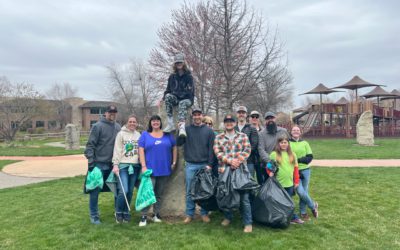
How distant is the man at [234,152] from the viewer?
443cm

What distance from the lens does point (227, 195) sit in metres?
4.26

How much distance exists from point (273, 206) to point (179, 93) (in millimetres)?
2251

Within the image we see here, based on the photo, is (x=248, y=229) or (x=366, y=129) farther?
(x=366, y=129)

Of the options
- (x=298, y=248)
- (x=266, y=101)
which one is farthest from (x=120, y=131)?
(x=266, y=101)

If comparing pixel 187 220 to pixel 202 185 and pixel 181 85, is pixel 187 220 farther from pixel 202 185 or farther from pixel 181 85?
pixel 181 85

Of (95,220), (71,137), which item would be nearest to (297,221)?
(95,220)

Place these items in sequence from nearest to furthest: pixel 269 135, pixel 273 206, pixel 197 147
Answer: pixel 273 206 < pixel 197 147 < pixel 269 135

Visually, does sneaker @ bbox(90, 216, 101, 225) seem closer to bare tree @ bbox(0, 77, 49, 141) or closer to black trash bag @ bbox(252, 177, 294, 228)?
black trash bag @ bbox(252, 177, 294, 228)

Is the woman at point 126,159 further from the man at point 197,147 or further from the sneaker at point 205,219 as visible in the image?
the sneaker at point 205,219

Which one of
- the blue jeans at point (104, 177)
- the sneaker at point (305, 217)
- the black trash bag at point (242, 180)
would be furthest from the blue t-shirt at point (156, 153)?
the sneaker at point (305, 217)

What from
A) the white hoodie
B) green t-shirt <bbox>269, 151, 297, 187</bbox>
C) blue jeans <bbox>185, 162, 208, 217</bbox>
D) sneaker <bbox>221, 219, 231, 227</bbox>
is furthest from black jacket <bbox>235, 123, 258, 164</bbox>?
the white hoodie

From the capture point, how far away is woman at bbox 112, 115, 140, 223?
4.82 m

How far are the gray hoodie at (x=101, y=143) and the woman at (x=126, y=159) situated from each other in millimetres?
138

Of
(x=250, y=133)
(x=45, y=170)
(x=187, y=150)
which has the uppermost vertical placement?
(x=250, y=133)
